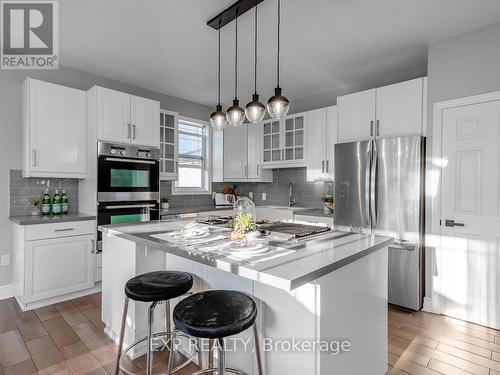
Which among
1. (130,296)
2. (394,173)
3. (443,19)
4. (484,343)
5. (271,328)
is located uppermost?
(443,19)

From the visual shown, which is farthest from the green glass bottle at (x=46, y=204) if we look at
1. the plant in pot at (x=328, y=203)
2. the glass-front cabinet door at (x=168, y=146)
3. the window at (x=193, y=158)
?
the plant in pot at (x=328, y=203)

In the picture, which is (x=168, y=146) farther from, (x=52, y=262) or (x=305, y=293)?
(x=305, y=293)

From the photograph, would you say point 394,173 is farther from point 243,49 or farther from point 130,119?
point 130,119

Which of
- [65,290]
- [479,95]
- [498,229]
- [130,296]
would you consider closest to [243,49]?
[479,95]

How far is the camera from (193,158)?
509cm

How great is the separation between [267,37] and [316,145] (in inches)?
67.5

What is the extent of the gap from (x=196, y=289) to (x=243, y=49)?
2480 mm

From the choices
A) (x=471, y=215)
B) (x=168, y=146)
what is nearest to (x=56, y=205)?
(x=168, y=146)

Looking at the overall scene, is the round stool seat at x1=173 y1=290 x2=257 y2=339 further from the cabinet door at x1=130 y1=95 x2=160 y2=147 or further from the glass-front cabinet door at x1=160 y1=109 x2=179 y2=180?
the glass-front cabinet door at x1=160 y1=109 x2=179 y2=180

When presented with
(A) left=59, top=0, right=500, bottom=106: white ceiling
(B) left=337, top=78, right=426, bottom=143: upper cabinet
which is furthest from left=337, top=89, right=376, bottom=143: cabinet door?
(A) left=59, top=0, right=500, bottom=106: white ceiling

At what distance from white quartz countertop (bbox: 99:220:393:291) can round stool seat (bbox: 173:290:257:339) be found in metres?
0.22

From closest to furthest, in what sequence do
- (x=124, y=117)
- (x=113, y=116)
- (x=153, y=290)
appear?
(x=153, y=290) < (x=113, y=116) < (x=124, y=117)

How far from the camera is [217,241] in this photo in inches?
68.6

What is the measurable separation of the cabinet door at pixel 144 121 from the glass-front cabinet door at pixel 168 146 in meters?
0.33
